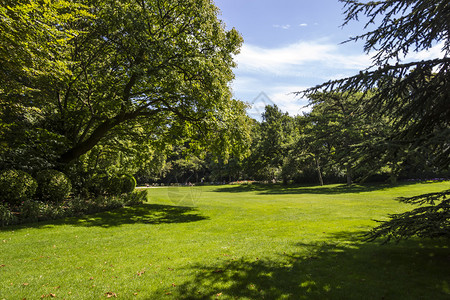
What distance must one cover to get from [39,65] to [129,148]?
9403 mm

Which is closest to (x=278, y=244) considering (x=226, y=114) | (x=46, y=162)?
(x=226, y=114)

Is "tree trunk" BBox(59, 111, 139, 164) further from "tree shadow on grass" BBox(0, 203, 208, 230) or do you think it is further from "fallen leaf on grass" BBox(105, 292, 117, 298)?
"fallen leaf on grass" BBox(105, 292, 117, 298)

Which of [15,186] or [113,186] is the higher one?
[15,186]

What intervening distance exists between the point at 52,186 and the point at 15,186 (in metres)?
1.57

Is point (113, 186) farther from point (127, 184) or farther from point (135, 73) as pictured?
point (135, 73)

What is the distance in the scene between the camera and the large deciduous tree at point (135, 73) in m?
11.5

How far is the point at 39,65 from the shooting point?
27.5 ft

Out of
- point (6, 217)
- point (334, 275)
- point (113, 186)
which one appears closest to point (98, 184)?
point (113, 186)

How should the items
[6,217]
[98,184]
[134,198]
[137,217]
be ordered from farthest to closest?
1. [134,198]
2. [98,184]
3. [137,217]
4. [6,217]

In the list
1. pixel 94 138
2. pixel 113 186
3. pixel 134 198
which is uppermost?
pixel 94 138

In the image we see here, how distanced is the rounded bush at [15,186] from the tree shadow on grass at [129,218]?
1.54 m

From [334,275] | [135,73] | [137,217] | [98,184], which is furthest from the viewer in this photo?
[98,184]

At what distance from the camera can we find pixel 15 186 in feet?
34.2

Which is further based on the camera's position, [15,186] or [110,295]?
[15,186]
